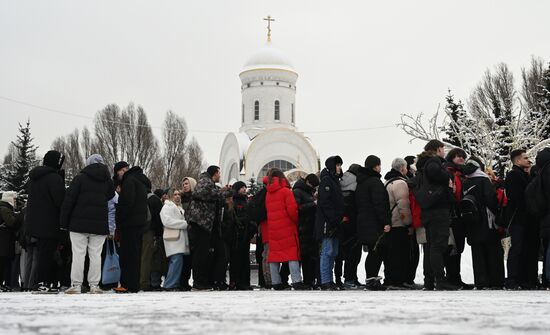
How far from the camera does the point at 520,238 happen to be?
28.9 ft

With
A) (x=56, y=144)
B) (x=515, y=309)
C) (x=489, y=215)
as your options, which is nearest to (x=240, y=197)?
(x=489, y=215)

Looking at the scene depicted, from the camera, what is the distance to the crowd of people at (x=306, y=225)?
8.54 meters

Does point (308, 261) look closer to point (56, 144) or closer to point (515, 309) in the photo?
point (515, 309)

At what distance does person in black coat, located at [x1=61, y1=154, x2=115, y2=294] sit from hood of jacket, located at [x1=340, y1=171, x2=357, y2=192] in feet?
10.6

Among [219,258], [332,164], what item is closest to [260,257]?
[219,258]

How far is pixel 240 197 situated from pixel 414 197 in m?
3.09

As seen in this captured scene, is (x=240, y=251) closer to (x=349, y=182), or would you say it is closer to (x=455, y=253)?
(x=349, y=182)

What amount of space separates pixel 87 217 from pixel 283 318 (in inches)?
184

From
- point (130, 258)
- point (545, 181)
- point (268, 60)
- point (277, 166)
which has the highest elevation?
point (268, 60)

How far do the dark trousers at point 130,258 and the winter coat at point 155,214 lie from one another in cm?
167

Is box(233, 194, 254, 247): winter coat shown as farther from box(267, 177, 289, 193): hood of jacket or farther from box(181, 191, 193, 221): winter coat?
box(267, 177, 289, 193): hood of jacket

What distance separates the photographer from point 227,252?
1043 cm

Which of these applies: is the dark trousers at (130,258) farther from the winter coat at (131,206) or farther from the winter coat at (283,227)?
the winter coat at (283,227)

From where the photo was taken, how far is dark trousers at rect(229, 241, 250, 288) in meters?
10.7
